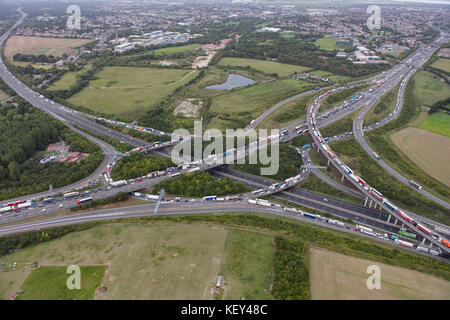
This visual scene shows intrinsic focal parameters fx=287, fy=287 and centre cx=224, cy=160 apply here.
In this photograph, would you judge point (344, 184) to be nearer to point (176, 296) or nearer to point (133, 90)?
point (176, 296)

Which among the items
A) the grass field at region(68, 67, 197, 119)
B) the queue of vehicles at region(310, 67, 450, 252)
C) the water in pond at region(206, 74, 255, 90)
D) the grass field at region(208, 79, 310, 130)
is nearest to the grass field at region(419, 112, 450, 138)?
the queue of vehicles at region(310, 67, 450, 252)

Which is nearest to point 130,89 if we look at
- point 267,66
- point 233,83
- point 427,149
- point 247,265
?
point 233,83

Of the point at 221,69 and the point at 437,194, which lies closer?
the point at 437,194

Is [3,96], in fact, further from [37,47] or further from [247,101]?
[247,101]

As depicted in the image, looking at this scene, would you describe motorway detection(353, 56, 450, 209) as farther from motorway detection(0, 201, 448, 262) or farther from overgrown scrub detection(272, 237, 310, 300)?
overgrown scrub detection(272, 237, 310, 300)

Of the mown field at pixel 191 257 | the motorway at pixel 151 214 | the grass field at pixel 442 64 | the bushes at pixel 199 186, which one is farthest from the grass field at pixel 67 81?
the grass field at pixel 442 64

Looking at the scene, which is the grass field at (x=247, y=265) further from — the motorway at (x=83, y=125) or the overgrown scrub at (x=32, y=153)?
the overgrown scrub at (x=32, y=153)

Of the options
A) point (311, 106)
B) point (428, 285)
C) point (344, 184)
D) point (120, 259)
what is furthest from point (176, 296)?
point (311, 106)

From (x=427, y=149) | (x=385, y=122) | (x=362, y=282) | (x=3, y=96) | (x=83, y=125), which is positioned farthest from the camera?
(x=3, y=96)
